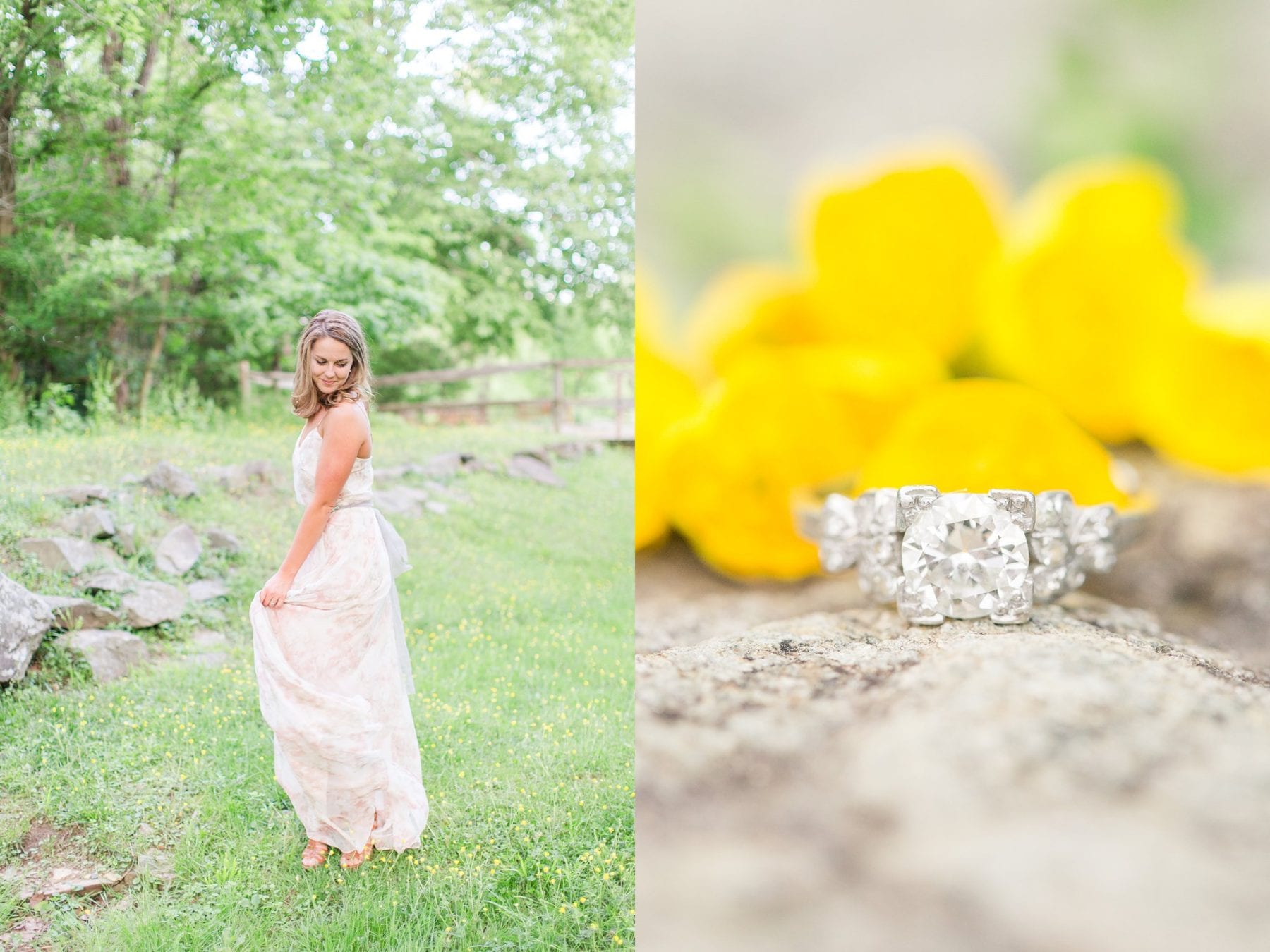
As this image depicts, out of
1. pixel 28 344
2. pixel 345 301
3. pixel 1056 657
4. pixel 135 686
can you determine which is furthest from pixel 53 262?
pixel 1056 657

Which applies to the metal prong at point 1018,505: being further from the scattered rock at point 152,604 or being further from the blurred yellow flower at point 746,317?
the scattered rock at point 152,604

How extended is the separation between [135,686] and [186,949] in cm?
48

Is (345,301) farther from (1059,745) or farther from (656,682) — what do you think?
(1059,745)

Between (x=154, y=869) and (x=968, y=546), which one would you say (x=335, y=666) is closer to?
(x=154, y=869)

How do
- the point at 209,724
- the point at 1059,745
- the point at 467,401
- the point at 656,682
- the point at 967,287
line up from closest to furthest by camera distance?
1. the point at 1059,745
2. the point at 656,682
3. the point at 967,287
4. the point at 209,724
5. the point at 467,401

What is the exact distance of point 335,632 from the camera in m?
1.09

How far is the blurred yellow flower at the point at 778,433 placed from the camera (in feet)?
2.33

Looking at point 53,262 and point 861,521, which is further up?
point 53,262

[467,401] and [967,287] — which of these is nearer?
[967,287]

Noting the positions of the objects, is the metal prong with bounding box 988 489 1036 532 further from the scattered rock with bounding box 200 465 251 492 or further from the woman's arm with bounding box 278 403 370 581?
the scattered rock with bounding box 200 465 251 492

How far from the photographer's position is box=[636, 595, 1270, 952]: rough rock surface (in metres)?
0.36

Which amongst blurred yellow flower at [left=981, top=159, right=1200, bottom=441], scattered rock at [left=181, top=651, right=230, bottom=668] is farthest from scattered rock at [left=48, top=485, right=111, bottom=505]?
blurred yellow flower at [left=981, top=159, right=1200, bottom=441]

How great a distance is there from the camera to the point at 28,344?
5.13 ft

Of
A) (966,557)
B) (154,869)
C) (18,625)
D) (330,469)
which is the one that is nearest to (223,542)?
(18,625)
